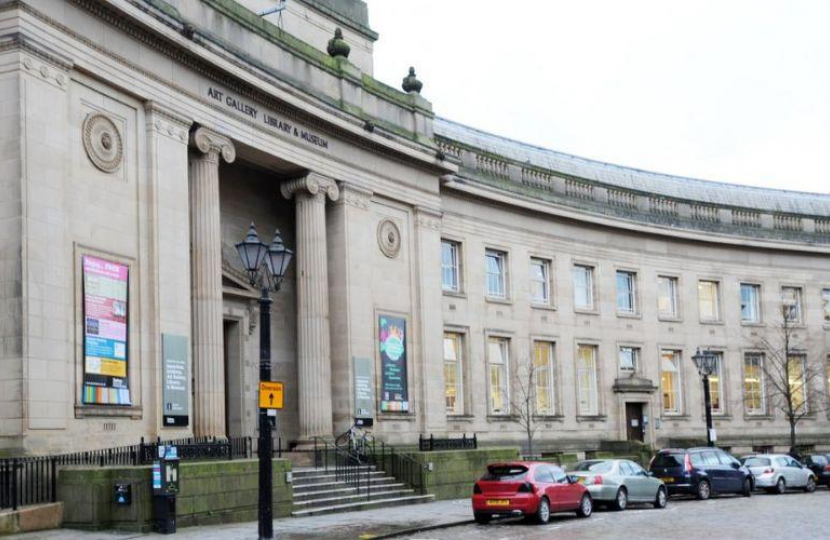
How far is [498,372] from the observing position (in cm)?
4306

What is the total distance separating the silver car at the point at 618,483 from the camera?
97.1 feet

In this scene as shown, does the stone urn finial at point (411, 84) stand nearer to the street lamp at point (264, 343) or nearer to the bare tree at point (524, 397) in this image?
the bare tree at point (524, 397)

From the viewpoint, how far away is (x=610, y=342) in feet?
155

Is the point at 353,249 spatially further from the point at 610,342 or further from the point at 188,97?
the point at 610,342

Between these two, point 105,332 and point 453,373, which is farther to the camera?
point 453,373

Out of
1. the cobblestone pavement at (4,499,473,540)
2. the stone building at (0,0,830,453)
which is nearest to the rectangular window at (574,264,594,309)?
the stone building at (0,0,830,453)

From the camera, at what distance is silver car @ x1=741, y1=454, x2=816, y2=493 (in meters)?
37.5

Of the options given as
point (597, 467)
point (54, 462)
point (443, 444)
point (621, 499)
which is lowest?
point (621, 499)

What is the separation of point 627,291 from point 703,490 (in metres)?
16.0

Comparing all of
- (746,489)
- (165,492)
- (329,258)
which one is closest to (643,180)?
(746,489)

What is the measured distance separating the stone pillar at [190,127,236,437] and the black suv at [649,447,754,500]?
1361 cm

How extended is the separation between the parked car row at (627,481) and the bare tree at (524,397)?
26.3 feet

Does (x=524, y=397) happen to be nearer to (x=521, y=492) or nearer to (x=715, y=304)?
(x=715, y=304)

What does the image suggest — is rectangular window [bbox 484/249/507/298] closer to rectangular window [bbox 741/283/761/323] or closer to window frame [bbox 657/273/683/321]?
window frame [bbox 657/273/683/321]
